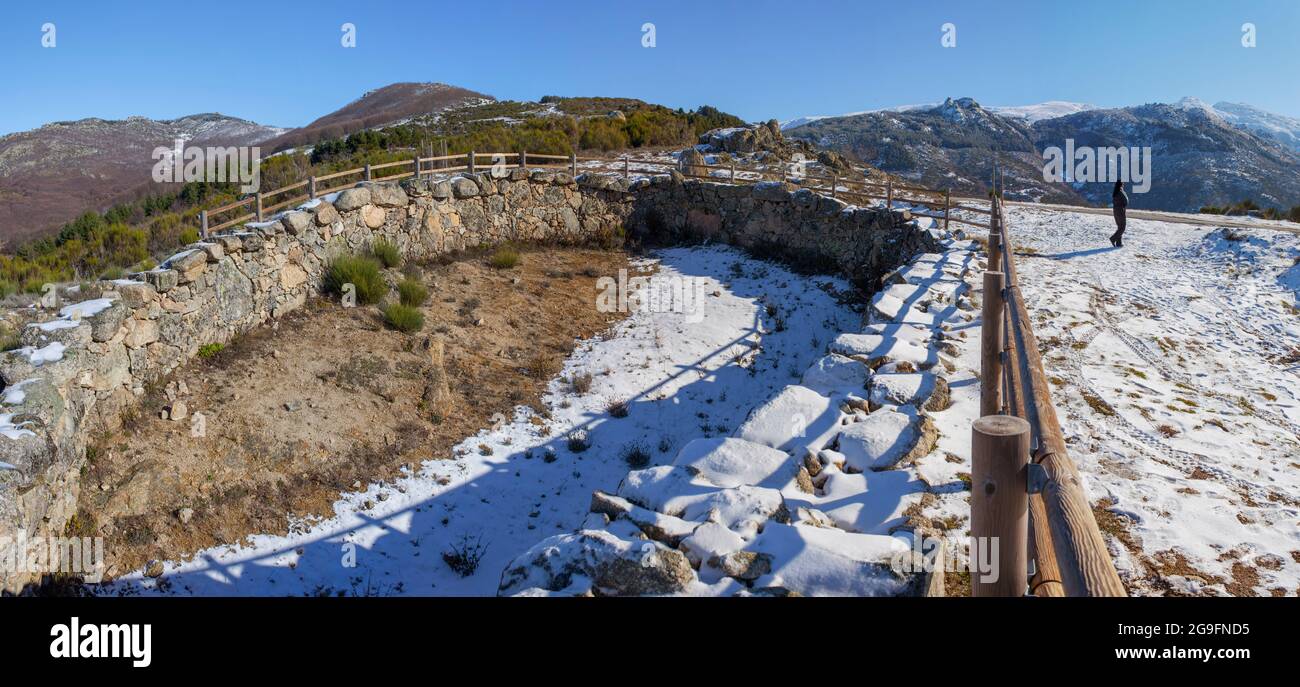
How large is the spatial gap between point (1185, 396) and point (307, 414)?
32.0 feet

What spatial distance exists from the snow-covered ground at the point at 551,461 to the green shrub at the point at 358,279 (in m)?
3.56

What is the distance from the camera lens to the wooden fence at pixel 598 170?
48.8 ft

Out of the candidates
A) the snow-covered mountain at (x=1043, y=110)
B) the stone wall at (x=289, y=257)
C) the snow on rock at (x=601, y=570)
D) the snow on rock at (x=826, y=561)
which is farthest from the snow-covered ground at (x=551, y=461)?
Answer: the snow-covered mountain at (x=1043, y=110)

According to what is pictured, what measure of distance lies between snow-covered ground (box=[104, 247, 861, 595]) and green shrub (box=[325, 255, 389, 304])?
11.7 ft

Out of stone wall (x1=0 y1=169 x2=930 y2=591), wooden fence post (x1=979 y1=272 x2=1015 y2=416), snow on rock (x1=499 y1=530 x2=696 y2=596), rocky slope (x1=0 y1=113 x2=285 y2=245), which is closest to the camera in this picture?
snow on rock (x1=499 y1=530 x2=696 y2=596)

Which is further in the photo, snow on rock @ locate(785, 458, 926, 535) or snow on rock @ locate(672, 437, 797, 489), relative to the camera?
snow on rock @ locate(672, 437, 797, 489)

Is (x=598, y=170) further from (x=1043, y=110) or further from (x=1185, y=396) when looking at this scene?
(x=1043, y=110)

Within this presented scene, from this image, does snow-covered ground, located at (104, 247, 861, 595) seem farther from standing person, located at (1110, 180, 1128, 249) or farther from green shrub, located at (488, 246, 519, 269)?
standing person, located at (1110, 180, 1128, 249)

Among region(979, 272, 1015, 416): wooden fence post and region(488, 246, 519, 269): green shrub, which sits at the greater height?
region(488, 246, 519, 269): green shrub

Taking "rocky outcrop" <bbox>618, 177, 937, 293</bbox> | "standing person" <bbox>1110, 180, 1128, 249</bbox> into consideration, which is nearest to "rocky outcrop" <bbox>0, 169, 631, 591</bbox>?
"rocky outcrop" <bbox>618, 177, 937, 293</bbox>

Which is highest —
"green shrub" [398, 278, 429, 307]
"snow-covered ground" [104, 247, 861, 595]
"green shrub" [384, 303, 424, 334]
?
"green shrub" [398, 278, 429, 307]

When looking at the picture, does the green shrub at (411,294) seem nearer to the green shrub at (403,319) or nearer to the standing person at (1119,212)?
the green shrub at (403,319)

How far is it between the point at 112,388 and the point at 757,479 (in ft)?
25.1

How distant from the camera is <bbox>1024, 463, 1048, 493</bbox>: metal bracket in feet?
8.09
